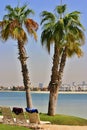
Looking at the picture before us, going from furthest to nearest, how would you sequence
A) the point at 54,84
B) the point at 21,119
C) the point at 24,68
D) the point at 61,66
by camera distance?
the point at 24,68, the point at 61,66, the point at 54,84, the point at 21,119

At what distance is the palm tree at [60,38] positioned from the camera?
28891 mm

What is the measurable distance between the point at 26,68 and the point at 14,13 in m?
3.89

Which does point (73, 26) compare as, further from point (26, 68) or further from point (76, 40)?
point (26, 68)

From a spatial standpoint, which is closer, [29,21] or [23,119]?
[23,119]

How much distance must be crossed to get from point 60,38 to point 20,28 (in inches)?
131

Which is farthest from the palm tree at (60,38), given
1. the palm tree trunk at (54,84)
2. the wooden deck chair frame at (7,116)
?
the wooden deck chair frame at (7,116)

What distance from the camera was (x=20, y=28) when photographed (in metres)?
30.6

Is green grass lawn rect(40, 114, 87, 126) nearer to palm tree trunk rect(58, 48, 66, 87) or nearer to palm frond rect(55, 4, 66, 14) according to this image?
palm tree trunk rect(58, 48, 66, 87)

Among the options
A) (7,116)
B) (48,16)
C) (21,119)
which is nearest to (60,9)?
(48,16)

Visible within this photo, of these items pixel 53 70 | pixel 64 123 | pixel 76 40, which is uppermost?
pixel 76 40

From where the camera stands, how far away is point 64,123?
2666cm

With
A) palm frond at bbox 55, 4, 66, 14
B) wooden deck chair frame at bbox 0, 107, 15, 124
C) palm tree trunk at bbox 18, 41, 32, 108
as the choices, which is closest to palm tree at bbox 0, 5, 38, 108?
palm tree trunk at bbox 18, 41, 32, 108

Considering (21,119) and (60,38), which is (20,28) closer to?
(60,38)

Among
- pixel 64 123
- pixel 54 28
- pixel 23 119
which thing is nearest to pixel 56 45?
pixel 54 28
